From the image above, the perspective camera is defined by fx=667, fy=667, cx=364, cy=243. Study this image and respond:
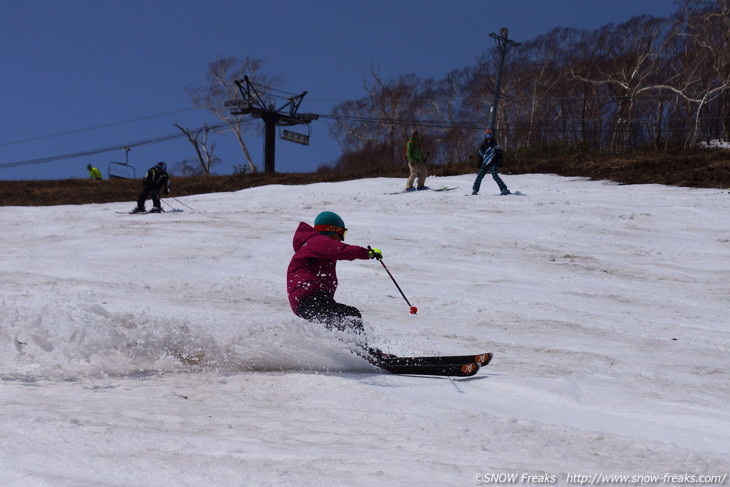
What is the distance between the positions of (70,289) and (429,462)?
7.29 meters

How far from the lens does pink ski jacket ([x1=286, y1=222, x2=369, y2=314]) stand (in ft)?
18.1

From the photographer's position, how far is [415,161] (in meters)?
20.7

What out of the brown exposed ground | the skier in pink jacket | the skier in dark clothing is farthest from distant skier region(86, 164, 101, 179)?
the skier in pink jacket

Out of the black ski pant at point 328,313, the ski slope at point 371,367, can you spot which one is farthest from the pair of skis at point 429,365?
the black ski pant at point 328,313

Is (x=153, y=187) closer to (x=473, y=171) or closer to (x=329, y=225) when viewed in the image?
(x=473, y=171)

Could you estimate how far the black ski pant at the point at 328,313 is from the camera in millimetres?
5441

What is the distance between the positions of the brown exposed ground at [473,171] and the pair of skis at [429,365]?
15.8 meters

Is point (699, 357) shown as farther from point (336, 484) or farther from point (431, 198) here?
point (431, 198)

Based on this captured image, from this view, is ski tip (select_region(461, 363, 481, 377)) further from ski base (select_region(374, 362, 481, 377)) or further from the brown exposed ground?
the brown exposed ground

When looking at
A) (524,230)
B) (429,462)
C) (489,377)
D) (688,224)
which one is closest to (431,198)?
(524,230)

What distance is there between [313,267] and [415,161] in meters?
15.5

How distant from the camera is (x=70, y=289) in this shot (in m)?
9.09

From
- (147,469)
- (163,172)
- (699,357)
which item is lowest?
(699,357)

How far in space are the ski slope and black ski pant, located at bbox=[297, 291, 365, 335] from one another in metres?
0.29
